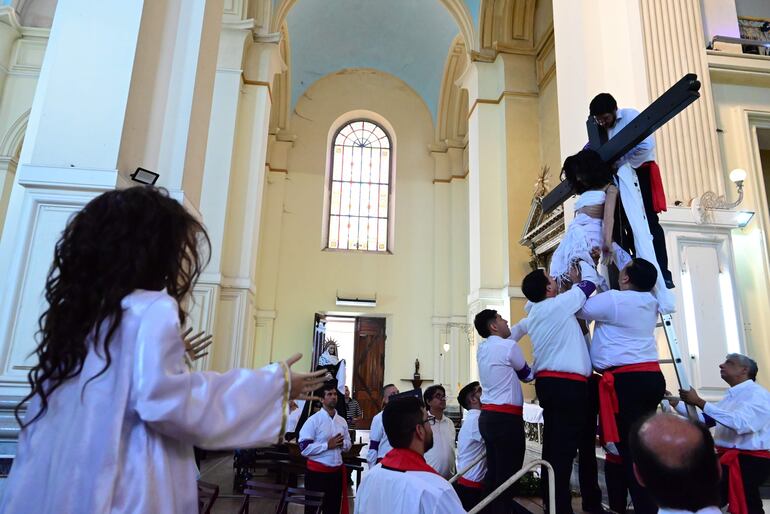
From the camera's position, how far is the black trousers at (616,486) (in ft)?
8.96

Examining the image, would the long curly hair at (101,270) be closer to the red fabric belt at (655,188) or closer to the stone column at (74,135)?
the stone column at (74,135)

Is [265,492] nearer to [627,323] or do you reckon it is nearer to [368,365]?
[627,323]

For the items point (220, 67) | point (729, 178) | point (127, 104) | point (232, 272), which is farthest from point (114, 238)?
point (220, 67)

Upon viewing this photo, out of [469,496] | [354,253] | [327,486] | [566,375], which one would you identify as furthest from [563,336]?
[354,253]

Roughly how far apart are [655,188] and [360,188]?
1401 cm

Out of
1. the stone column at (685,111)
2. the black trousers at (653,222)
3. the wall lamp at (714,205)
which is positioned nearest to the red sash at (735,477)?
the black trousers at (653,222)

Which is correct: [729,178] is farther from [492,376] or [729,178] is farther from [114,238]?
[114,238]

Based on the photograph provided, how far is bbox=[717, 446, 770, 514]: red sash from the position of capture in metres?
2.84

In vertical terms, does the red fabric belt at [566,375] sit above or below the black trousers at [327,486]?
above

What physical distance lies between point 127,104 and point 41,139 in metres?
0.55

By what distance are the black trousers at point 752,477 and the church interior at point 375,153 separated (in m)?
0.90

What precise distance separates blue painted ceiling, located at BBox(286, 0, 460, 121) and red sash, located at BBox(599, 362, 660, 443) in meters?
12.7

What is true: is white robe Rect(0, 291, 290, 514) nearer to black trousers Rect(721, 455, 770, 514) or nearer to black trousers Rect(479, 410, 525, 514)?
black trousers Rect(479, 410, 525, 514)

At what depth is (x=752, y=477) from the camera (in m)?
2.97
